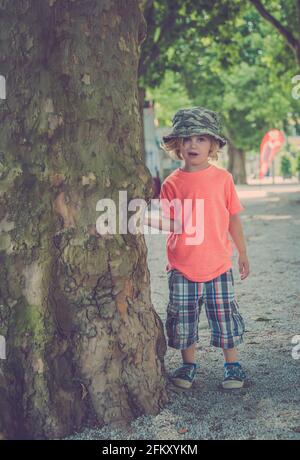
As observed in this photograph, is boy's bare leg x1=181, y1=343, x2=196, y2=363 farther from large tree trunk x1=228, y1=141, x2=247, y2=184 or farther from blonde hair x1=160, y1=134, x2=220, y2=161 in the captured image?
large tree trunk x1=228, y1=141, x2=247, y2=184

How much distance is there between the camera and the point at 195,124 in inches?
159

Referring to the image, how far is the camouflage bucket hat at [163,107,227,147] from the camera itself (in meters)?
4.02

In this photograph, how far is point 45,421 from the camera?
10.9 ft

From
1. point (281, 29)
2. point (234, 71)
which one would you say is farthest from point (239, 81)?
point (281, 29)

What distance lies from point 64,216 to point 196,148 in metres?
0.99

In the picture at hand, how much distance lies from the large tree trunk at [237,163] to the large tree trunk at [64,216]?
42.4 m

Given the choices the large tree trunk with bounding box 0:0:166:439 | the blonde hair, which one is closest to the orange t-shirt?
the blonde hair

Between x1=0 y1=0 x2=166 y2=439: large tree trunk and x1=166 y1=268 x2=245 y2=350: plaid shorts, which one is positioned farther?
x1=166 y1=268 x2=245 y2=350: plaid shorts

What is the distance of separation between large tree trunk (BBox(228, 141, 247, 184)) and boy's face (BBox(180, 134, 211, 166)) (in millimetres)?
41753

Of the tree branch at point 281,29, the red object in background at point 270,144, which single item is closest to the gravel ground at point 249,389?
the tree branch at point 281,29

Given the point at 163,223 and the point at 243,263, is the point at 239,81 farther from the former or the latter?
the point at 163,223

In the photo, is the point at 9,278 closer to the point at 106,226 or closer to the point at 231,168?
the point at 106,226
